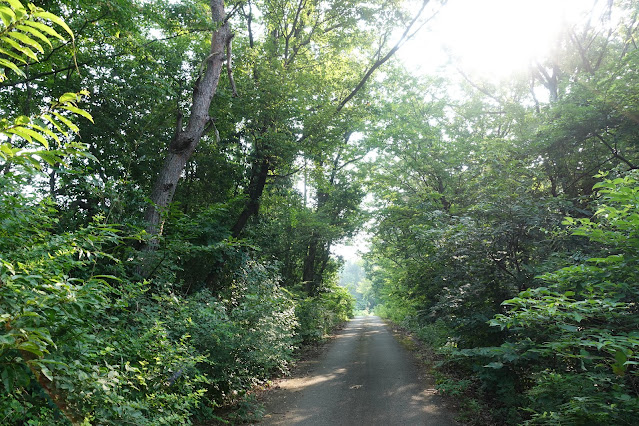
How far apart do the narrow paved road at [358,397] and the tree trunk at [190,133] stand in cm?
408

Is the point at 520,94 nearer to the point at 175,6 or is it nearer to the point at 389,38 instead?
the point at 389,38

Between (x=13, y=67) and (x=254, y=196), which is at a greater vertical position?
(x=254, y=196)

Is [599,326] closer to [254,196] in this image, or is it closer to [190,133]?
[190,133]

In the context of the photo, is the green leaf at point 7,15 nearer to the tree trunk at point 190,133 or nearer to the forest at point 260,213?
the forest at point 260,213

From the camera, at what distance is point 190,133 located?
8.03 metres

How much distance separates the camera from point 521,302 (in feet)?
12.0

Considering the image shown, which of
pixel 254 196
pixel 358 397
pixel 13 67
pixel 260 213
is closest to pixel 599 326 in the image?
pixel 13 67

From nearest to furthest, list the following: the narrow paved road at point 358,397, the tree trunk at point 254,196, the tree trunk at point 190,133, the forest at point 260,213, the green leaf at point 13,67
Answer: the green leaf at point 13,67
the forest at point 260,213
the narrow paved road at point 358,397
the tree trunk at point 190,133
the tree trunk at point 254,196

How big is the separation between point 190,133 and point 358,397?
262 inches

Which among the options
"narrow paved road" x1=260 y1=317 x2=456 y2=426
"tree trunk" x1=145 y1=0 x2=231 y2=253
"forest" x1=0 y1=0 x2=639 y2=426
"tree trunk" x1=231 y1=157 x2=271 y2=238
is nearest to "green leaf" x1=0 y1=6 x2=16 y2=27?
"forest" x1=0 y1=0 x2=639 y2=426

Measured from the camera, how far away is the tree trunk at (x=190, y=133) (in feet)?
24.8

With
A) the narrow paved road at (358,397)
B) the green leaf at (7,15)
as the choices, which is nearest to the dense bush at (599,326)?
the narrow paved road at (358,397)

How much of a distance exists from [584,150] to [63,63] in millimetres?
13208

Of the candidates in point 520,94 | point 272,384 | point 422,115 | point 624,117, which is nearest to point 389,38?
point 422,115
